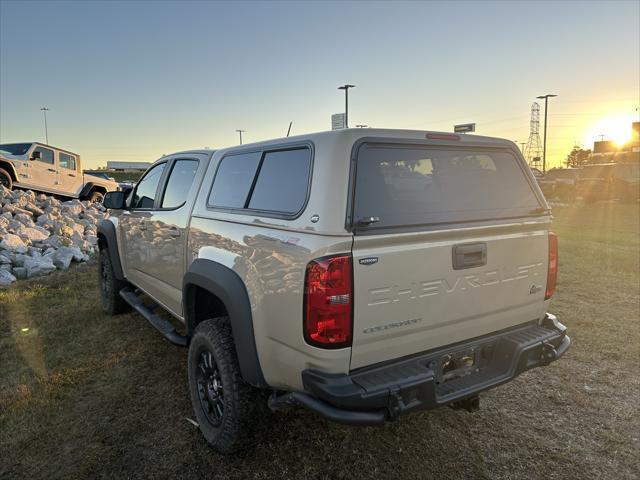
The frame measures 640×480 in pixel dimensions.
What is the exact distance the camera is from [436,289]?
2.54m

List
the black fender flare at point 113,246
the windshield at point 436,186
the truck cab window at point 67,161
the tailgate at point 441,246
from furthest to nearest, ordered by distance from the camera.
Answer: the truck cab window at point 67,161
the black fender flare at point 113,246
the windshield at point 436,186
the tailgate at point 441,246

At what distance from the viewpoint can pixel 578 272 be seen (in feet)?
25.8

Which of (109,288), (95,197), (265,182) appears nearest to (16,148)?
(95,197)

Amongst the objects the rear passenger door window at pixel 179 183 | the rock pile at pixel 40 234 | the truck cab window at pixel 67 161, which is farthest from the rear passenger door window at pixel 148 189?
the truck cab window at pixel 67 161

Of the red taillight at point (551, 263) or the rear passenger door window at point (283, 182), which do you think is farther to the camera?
the red taillight at point (551, 263)

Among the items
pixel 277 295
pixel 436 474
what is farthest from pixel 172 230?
pixel 436 474

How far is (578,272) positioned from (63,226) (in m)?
11.1

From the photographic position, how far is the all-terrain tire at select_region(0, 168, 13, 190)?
14061mm

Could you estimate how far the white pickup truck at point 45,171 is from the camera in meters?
14.3

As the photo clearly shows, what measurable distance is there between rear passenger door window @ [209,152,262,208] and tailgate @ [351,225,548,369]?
118cm

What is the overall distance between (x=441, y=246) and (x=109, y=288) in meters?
4.55

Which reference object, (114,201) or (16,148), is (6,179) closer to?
(16,148)

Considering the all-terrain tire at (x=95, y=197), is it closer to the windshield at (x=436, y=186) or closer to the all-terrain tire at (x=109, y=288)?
the all-terrain tire at (x=109, y=288)

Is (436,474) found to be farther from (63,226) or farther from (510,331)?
(63,226)
